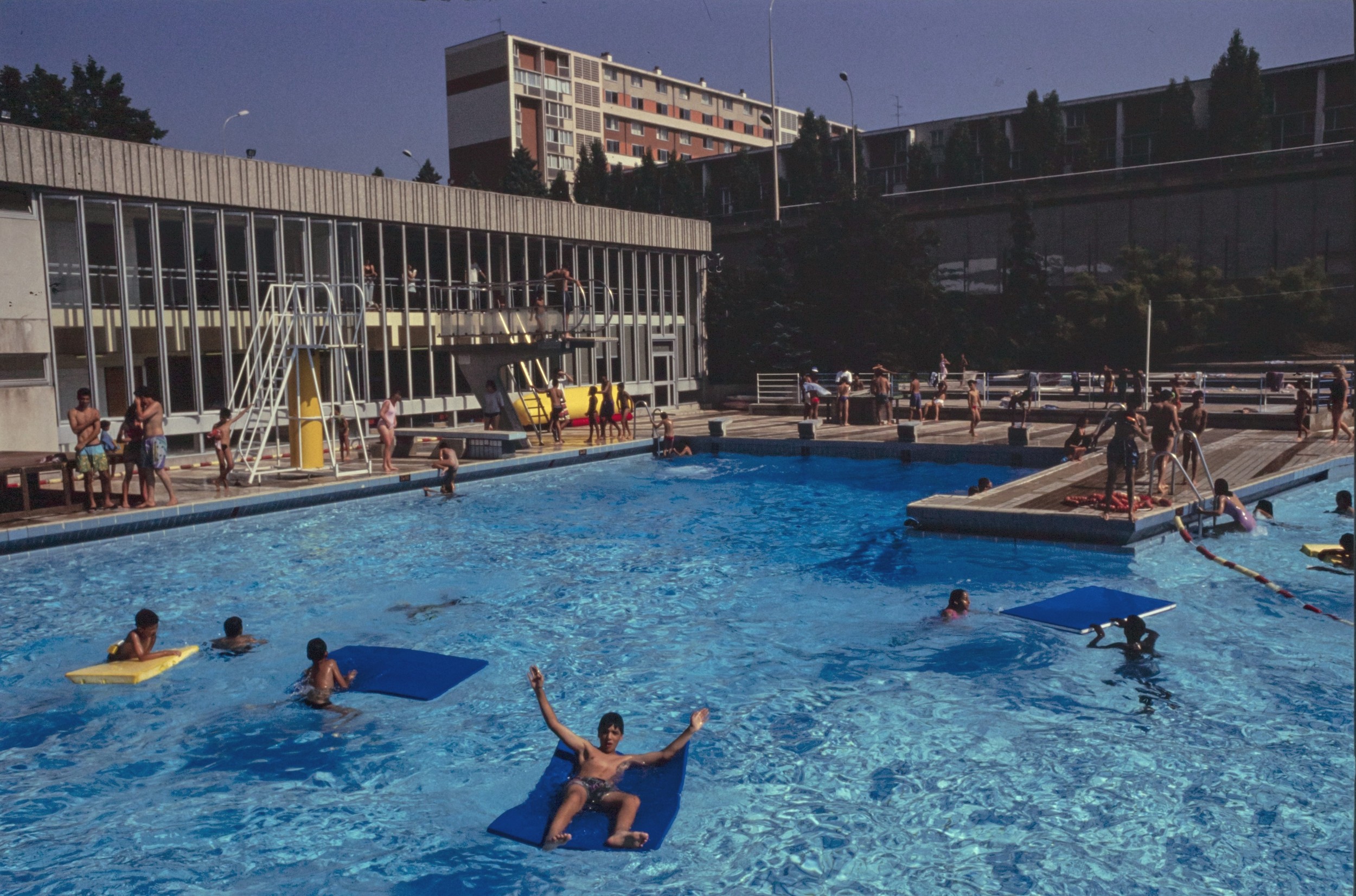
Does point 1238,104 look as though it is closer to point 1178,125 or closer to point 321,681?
point 1178,125

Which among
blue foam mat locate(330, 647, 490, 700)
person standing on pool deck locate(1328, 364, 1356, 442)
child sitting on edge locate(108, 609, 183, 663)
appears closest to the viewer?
blue foam mat locate(330, 647, 490, 700)

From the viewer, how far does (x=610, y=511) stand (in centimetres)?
1836

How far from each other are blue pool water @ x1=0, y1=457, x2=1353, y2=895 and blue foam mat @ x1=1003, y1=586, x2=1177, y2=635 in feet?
0.59

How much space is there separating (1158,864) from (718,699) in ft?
13.4

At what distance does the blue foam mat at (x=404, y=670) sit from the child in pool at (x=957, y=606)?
5.11m

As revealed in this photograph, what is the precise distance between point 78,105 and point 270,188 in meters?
32.1

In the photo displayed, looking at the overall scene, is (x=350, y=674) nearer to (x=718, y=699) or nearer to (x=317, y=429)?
(x=718, y=699)

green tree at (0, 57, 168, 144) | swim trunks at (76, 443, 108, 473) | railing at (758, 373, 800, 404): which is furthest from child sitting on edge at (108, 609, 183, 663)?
green tree at (0, 57, 168, 144)

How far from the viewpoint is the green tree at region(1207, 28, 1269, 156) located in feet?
152

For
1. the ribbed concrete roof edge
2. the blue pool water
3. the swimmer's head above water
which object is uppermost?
the ribbed concrete roof edge

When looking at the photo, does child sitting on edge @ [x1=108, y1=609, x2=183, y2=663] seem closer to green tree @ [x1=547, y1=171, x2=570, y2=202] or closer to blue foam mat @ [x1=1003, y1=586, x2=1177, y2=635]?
blue foam mat @ [x1=1003, y1=586, x2=1177, y2=635]

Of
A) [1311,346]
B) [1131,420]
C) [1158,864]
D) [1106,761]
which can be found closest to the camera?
[1158,864]

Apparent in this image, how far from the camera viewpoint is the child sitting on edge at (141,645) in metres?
9.97

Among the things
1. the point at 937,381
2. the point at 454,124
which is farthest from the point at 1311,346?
the point at 454,124
